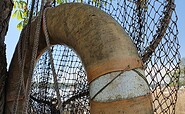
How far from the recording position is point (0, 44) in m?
1.00

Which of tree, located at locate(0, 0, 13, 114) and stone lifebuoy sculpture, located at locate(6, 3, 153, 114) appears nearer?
stone lifebuoy sculpture, located at locate(6, 3, 153, 114)

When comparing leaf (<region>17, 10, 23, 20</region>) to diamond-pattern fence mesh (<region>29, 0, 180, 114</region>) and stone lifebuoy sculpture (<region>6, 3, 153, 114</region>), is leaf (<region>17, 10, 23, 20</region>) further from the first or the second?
stone lifebuoy sculpture (<region>6, 3, 153, 114</region>)

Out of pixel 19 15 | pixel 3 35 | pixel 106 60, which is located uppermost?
pixel 19 15

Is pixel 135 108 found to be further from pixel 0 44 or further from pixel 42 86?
pixel 42 86

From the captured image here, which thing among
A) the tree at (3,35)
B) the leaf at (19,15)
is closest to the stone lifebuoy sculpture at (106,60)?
the tree at (3,35)

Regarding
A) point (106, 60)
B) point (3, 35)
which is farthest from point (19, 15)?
point (106, 60)

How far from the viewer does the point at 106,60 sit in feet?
2.12

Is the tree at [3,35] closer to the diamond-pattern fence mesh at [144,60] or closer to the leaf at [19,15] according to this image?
the diamond-pattern fence mesh at [144,60]

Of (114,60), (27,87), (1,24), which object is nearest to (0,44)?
(1,24)

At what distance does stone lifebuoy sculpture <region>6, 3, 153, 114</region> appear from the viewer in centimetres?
61

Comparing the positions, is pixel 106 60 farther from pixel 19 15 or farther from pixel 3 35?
pixel 19 15

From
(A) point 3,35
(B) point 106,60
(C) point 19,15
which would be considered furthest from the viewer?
(C) point 19,15

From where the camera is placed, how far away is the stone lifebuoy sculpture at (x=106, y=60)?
61 cm

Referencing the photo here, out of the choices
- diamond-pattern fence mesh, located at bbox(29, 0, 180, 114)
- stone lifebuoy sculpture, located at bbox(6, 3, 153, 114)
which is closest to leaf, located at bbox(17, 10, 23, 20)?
diamond-pattern fence mesh, located at bbox(29, 0, 180, 114)
